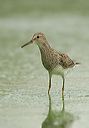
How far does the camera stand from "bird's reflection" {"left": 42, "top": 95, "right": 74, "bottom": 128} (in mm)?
7352

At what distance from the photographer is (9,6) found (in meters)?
16.1

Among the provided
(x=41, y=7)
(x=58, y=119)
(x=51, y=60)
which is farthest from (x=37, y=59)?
(x=41, y=7)

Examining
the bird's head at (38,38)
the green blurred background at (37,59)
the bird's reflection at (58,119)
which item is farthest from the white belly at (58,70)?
the bird's reflection at (58,119)

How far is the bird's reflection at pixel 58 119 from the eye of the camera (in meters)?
7.35

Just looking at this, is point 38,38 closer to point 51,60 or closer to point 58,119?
point 51,60

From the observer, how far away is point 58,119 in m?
7.68

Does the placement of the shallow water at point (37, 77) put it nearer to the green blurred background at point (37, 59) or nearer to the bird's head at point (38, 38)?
the green blurred background at point (37, 59)

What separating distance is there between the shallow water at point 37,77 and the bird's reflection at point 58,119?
0.04ft

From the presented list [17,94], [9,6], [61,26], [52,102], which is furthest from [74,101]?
[9,6]

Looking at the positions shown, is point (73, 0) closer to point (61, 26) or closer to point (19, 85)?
point (61, 26)

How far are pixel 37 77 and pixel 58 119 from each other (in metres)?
2.31

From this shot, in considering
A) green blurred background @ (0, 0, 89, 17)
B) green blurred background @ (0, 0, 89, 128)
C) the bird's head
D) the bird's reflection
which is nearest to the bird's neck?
the bird's head

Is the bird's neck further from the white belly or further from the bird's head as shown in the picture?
the white belly

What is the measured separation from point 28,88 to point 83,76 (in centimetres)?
112
